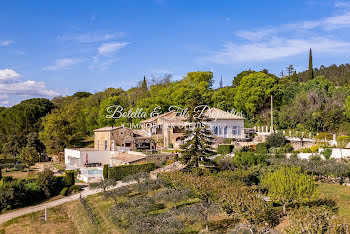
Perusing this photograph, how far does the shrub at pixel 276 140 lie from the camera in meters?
34.7

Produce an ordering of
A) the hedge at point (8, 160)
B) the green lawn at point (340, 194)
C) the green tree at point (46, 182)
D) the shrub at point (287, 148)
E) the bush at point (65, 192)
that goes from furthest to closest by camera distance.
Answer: the hedge at point (8, 160) < the shrub at point (287, 148) < the bush at point (65, 192) < the green tree at point (46, 182) < the green lawn at point (340, 194)

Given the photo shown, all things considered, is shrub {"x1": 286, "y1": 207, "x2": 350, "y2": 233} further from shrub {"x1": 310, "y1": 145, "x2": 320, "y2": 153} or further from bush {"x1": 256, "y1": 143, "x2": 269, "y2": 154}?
bush {"x1": 256, "y1": 143, "x2": 269, "y2": 154}

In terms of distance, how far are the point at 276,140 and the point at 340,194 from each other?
13571 millimetres

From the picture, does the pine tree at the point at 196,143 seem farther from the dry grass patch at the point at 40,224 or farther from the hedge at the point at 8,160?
the hedge at the point at 8,160

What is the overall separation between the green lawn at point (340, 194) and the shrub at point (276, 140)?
33.4 ft

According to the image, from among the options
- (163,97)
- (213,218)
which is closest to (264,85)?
(163,97)

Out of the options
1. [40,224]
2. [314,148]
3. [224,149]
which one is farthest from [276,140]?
[40,224]

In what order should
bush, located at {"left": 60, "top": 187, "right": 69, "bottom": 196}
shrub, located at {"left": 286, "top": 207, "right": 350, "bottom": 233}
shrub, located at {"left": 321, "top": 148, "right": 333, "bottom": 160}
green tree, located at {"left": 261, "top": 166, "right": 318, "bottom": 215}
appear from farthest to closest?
shrub, located at {"left": 321, "top": 148, "right": 333, "bottom": 160} < bush, located at {"left": 60, "top": 187, "right": 69, "bottom": 196} < green tree, located at {"left": 261, "top": 166, "right": 318, "bottom": 215} < shrub, located at {"left": 286, "top": 207, "right": 350, "bottom": 233}

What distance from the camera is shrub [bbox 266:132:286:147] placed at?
34.7 m

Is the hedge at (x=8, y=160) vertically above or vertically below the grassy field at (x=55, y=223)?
above

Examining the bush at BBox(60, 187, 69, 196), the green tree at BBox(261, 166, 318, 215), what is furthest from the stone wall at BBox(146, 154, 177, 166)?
the green tree at BBox(261, 166, 318, 215)

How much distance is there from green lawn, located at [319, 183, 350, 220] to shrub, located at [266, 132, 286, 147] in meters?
10.2

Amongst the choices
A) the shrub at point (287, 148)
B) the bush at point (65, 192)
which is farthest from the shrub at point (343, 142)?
the bush at point (65, 192)

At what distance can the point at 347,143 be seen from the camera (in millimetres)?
29766
